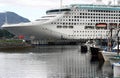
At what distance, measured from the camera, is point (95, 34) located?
149375mm

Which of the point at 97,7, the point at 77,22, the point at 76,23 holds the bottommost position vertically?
the point at 76,23

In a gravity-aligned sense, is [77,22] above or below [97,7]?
below

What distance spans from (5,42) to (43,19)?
27.2 m

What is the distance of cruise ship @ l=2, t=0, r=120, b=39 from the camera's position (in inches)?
5797

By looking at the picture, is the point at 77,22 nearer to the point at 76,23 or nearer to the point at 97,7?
the point at 76,23

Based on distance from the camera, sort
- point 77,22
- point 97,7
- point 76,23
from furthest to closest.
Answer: point 77,22 → point 76,23 → point 97,7

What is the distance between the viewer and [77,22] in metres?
150

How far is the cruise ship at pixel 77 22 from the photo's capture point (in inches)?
5797

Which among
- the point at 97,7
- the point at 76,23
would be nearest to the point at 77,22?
the point at 76,23

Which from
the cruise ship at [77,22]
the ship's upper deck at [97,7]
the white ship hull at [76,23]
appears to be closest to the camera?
the white ship hull at [76,23]

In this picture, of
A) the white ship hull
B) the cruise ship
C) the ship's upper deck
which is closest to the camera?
the white ship hull

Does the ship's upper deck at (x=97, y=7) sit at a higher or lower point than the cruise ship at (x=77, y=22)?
higher

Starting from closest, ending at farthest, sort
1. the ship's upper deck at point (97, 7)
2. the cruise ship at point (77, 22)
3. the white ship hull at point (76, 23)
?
the white ship hull at point (76, 23) → the cruise ship at point (77, 22) → the ship's upper deck at point (97, 7)

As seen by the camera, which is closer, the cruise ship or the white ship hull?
the white ship hull
